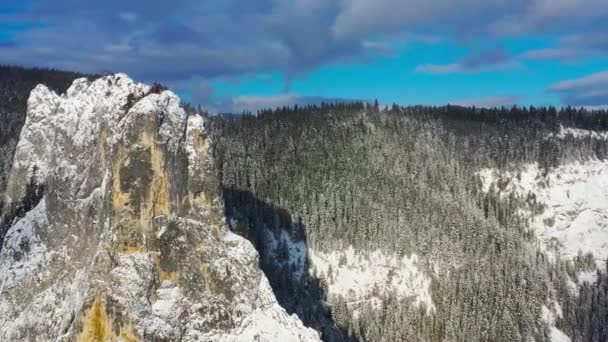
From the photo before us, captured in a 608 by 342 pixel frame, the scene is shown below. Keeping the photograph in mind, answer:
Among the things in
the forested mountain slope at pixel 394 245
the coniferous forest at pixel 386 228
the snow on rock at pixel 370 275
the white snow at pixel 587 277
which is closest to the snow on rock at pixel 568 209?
the forested mountain slope at pixel 394 245

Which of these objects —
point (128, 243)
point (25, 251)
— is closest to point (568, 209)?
point (128, 243)

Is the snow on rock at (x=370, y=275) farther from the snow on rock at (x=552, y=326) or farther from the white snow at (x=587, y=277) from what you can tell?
the white snow at (x=587, y=277)

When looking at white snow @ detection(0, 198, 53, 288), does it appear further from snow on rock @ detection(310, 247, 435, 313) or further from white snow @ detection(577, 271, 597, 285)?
white snow @ detection(577, 271, 597, 285)

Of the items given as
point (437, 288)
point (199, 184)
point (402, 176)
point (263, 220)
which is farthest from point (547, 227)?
point (199, 184)

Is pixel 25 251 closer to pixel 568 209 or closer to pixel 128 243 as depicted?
pixel 128 243

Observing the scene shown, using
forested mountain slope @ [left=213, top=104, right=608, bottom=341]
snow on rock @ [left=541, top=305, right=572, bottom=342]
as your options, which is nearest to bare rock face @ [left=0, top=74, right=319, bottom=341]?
forested mountain slope @ [left=213, top=104, right=608, bottom=341]

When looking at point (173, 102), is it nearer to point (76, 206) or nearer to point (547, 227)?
point (76, 206)
